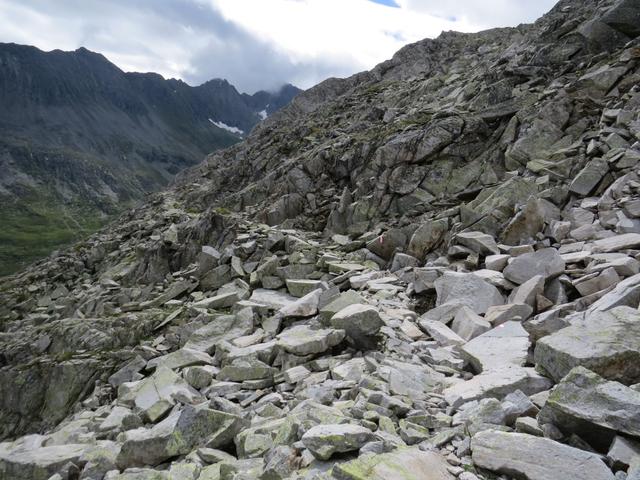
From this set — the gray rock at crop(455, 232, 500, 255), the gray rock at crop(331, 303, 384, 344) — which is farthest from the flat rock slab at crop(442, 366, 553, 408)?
the gray rock at crop(455, 232, 500, 255)

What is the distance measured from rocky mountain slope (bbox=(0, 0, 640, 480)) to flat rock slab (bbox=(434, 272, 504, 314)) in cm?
8

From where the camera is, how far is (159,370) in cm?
1633

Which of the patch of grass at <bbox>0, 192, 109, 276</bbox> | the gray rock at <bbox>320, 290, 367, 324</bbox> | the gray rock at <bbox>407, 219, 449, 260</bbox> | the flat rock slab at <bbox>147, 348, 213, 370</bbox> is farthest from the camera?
the patch of grass at <bbox>0, 192, 109, 276</bbox>

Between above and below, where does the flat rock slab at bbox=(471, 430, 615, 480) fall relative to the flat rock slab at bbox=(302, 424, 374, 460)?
above

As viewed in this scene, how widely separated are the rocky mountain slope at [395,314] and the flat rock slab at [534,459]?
0.08 feet

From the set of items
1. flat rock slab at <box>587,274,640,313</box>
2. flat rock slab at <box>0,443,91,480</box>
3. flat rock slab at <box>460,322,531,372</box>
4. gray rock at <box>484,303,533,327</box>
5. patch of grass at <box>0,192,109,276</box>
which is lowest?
patch of grass at <box>0,192,109,276</box>

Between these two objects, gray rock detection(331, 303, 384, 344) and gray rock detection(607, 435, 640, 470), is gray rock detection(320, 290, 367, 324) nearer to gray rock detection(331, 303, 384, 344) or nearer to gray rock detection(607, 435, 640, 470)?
gray rock detection(331, 303, 384, 344)

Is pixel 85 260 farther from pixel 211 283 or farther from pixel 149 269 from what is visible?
pixel 211 283

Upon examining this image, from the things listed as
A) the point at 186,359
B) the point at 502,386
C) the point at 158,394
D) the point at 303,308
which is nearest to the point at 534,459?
the point at 502,386

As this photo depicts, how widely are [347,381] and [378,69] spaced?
79.9 metres

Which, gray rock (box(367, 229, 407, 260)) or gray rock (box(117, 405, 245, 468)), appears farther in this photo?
gray rock (box(367, 229, 407, 260))

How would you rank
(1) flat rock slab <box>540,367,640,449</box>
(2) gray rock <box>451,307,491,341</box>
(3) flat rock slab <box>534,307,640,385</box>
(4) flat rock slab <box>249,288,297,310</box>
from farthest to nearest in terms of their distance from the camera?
(4) flat rock slab <box>249,288,297,310</box> → (2) gray rock <box>451,307,491,341</box> → (3) flat rock slab <box>534,307,640,385</box> → (1) flat rock slab <box>540,367,640,449</box>

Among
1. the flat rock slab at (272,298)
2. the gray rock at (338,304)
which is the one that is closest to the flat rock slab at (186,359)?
the flat rock slab at (272,298)

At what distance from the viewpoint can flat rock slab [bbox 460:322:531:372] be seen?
34.7 feet
